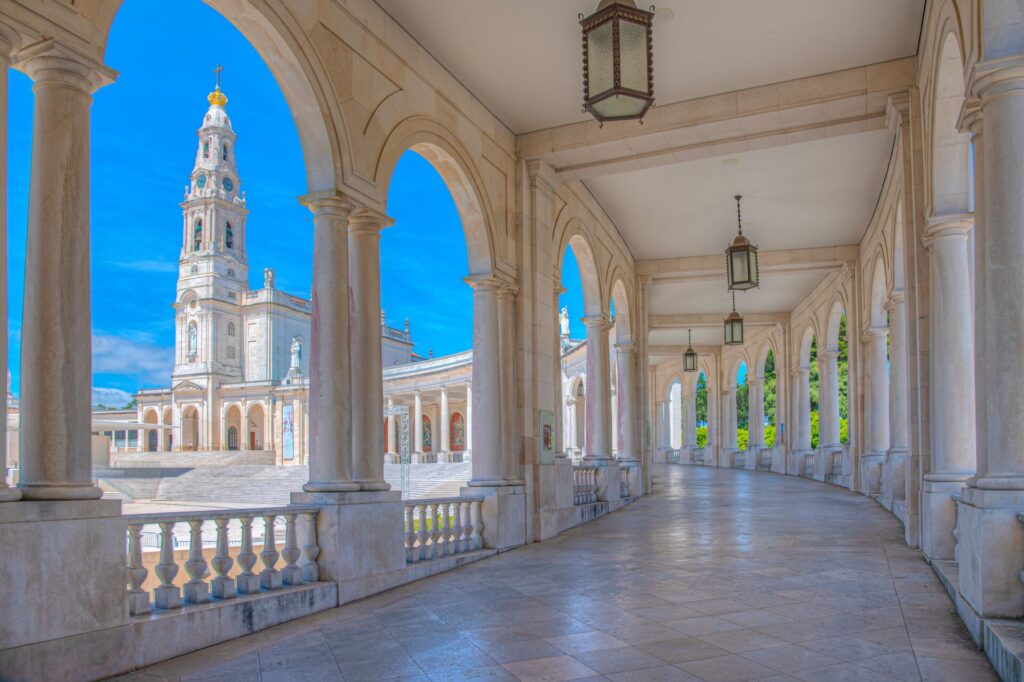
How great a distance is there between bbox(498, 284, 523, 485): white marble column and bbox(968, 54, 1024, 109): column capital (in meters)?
7.61

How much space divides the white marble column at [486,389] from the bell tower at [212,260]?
67645 millimetres

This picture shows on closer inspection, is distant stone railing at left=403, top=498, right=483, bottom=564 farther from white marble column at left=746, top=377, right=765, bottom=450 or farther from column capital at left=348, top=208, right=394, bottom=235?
white marble column at left=746, top=377, right=765, bottom=450

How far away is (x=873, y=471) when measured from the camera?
62.2ft

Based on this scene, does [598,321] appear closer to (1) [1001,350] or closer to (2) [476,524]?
(2) [476,524]

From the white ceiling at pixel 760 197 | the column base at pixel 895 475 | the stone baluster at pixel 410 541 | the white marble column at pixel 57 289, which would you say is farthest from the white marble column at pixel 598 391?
the white marble column at pixel 57 289

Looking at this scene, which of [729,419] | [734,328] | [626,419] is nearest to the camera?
[626,419]

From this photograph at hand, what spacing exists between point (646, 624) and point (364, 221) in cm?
525

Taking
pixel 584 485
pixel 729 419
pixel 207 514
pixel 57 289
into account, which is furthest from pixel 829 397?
pixel 57 289

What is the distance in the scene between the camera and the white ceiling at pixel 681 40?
951cm

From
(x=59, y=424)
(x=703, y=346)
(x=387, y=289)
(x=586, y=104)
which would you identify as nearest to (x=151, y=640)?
(x=59, y=424)

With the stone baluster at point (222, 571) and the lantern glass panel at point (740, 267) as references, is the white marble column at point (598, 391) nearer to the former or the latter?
the lantern glass panel at point (740, 267)

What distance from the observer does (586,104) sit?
7.42m

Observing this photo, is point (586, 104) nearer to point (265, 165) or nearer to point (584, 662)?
point (584, 662)

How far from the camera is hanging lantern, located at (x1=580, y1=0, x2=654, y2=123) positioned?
693cm
